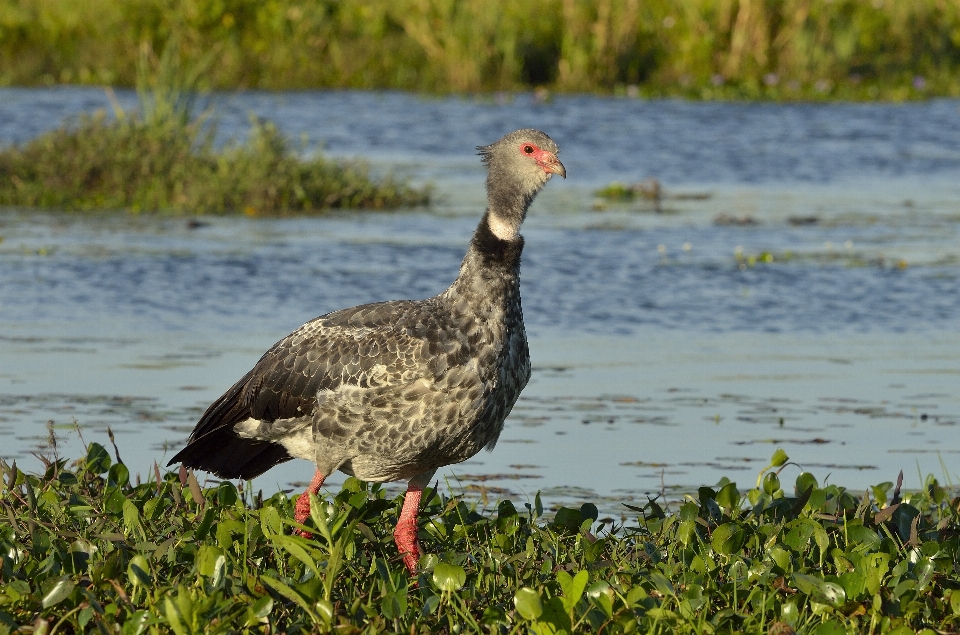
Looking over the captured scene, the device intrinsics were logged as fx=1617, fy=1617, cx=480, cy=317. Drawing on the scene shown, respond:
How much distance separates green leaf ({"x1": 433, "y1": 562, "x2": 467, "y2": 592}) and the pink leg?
0.65 metres

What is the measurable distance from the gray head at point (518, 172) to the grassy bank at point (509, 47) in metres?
18.8

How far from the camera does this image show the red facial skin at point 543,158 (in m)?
5.75

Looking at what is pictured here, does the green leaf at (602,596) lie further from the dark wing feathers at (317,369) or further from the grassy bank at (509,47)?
the grassy bank at (509,47)

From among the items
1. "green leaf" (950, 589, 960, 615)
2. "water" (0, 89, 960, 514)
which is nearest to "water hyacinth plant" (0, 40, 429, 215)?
"water" (0, 89, 960, 514)

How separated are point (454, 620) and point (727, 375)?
13.9 ft

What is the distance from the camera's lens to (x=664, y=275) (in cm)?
1147

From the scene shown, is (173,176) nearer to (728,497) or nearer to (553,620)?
(728,497)

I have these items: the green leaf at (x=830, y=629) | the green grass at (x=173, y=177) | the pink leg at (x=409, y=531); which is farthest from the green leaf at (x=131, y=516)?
the green grass at (x=173, y=177)

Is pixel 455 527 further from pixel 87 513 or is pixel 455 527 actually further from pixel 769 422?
pixel 769 422

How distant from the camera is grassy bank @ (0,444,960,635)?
4.45m

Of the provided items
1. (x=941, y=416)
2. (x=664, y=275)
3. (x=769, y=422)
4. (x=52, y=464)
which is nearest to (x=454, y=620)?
(x=52, y=464)

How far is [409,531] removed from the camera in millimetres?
5551

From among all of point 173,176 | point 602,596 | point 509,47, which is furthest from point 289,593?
point 509,47

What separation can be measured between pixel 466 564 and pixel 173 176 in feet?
32.9
